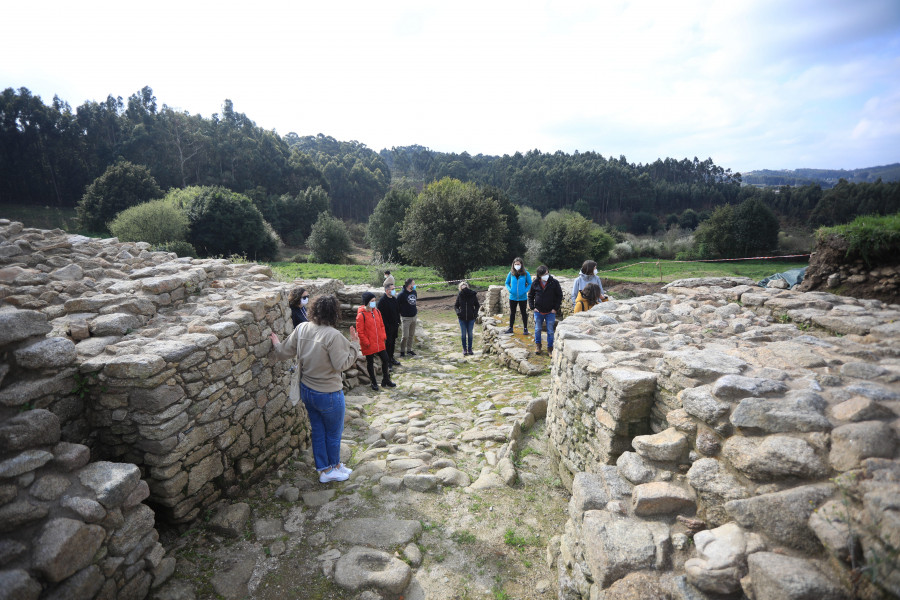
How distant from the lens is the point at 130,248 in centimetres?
723

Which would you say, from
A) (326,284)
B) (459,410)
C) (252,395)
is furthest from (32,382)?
(326,284)

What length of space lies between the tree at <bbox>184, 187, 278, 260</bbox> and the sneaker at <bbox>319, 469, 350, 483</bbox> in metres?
33.5

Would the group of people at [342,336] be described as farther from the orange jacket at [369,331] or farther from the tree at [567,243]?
the tree at [567,243]

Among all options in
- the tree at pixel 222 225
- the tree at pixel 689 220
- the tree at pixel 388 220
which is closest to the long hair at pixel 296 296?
the tree at pixel 222 225

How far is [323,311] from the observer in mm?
4656

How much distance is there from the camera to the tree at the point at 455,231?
83.9 ft

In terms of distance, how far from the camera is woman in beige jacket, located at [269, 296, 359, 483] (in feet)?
15.1

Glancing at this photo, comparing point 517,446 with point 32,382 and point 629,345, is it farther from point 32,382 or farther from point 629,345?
point 32,382

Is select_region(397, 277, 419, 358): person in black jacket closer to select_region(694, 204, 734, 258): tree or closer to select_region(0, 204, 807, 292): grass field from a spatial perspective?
select_region(0, 204, 807, 292): grass field

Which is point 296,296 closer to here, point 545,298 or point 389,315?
point 389,315

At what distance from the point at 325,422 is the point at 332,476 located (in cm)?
73

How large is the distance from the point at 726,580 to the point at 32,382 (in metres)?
5.24

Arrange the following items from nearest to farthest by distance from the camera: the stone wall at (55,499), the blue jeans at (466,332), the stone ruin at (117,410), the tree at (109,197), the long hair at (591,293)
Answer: the stone wall at (55,499) → the stone ruin at (117,410) → the long hair at (591,293) → the blue jeans at (466,332) → the tree at (109,197)

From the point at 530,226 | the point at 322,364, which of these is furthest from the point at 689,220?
the point at 322,364
